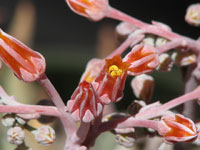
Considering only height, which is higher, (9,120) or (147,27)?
(147,27)

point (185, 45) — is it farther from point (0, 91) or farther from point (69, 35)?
point (69, 35)

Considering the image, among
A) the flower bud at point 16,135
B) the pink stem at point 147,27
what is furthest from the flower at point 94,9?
the flower bud at point 16,135

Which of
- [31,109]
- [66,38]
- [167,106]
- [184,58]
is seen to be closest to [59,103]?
[31,109]

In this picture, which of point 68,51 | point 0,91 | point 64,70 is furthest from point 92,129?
point 68,51

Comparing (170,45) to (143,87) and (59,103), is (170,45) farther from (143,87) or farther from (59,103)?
(59,103)

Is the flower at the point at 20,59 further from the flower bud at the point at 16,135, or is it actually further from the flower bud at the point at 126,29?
the flower bud at the point at 126,29
